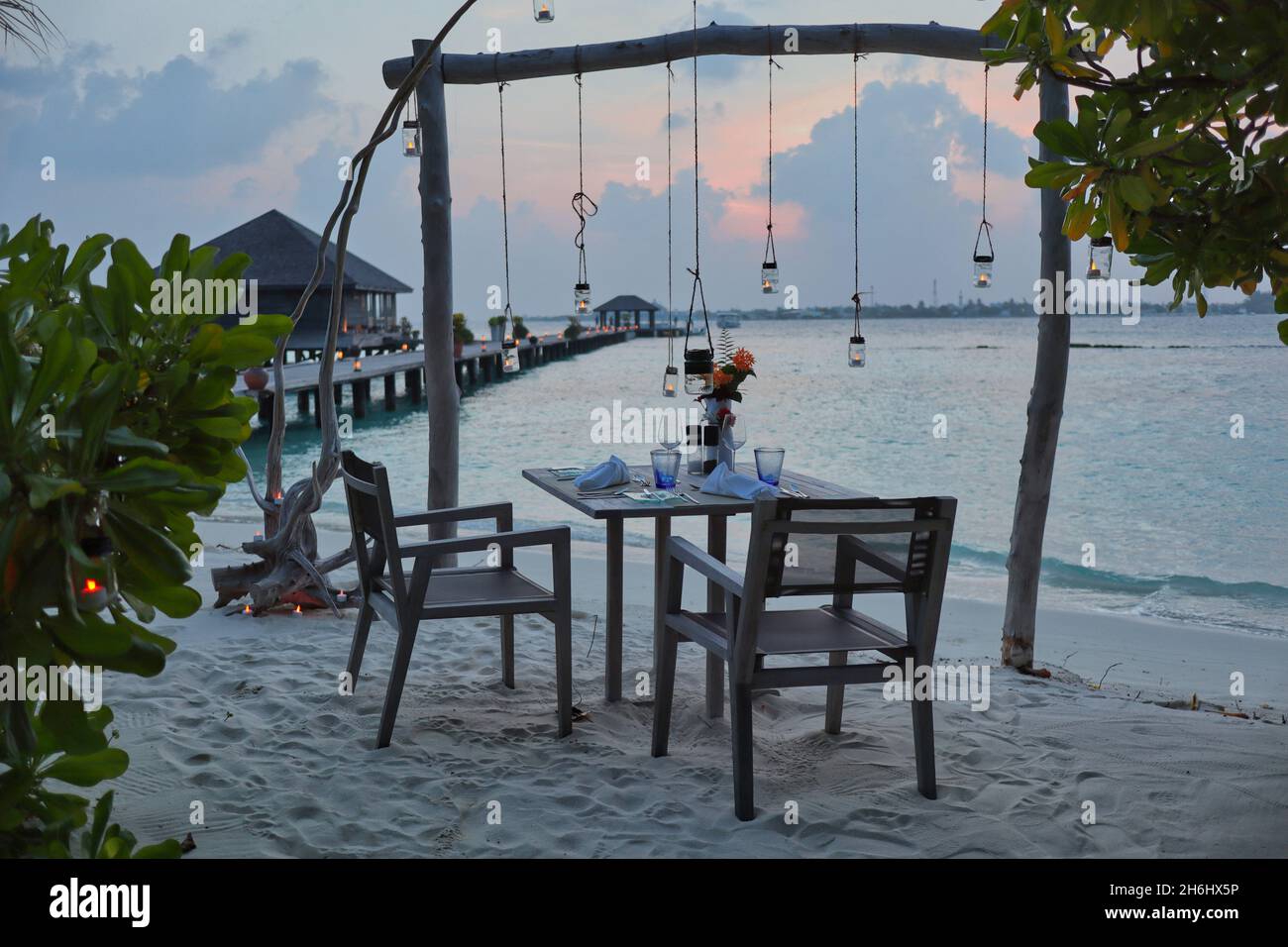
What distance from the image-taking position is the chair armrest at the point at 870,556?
9.09ft

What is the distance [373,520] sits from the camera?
3.23m

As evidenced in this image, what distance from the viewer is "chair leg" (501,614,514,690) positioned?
143 inches

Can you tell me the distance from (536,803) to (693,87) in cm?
304

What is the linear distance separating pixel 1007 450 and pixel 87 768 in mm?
18920

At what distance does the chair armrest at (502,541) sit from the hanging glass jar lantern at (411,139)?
241cm

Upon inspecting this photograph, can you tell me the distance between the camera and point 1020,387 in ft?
100

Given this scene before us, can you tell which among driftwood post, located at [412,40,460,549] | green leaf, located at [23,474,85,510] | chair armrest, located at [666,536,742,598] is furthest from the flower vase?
green leaf, located at [23,474,85,510]

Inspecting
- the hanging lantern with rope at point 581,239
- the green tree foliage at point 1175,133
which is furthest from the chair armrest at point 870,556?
the hanging lantern with rope at point 581,239

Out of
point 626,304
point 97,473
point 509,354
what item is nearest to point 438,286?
point 509,354

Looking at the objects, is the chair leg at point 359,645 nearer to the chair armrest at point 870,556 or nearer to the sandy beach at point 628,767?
the sandy beach at point 628,767

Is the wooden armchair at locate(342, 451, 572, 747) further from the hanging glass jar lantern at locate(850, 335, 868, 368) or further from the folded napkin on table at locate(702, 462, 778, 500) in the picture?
the hanging glass jar lantern at locate(850, 335, 868, 368)

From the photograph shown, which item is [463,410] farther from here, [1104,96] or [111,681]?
[1104,96]
